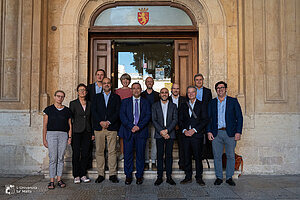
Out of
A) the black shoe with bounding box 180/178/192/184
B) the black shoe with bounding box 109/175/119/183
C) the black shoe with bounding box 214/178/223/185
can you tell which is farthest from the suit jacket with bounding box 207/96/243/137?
the black shoe with bounding box 109/175/119/183

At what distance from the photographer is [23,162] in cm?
628

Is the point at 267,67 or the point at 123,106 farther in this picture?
the point at 267,67

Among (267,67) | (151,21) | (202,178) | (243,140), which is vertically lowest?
(202,178)

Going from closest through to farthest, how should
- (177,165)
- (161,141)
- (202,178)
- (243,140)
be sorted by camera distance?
(161,141), (202,178), (177,165), (243,140)

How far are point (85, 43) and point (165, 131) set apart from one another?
11.5ft

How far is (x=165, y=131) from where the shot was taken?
16.8 feet

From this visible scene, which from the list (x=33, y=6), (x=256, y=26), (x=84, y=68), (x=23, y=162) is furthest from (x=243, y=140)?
(x=33, y=6)

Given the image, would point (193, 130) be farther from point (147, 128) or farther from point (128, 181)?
point (128, 181)

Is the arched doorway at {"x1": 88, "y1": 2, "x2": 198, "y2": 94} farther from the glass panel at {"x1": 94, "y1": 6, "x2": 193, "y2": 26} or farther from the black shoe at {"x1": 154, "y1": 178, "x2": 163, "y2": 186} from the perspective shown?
the black shoe at {"x1": 154, "y1": 178, "x2": 163, "y2": 186}

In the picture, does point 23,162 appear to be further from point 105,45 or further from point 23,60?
point 105,45

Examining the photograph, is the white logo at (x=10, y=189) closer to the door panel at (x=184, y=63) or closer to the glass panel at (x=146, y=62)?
the door panel at (x=184, y=63)

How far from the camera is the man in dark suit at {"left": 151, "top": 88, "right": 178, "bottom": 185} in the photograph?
5.18 m

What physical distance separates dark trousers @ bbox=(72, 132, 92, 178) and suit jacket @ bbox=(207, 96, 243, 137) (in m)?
2.51

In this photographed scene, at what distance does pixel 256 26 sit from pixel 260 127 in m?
2.54
